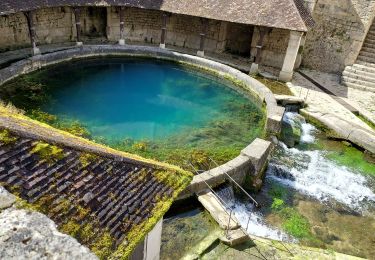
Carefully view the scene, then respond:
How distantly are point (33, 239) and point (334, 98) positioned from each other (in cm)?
1591

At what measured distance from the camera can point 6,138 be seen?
12.1 feet

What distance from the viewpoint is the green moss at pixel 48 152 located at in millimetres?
3820

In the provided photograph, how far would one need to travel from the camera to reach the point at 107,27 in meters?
19.9

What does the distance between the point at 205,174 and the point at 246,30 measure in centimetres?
1344

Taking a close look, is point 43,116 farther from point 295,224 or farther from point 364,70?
point 364,70

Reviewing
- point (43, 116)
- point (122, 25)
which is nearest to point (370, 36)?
point (122, 25)

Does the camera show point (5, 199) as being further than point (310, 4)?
No

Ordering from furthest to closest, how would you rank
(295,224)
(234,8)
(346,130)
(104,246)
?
(234,8) < (346,130) < (295,224) < (104,246)

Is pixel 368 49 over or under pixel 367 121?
over

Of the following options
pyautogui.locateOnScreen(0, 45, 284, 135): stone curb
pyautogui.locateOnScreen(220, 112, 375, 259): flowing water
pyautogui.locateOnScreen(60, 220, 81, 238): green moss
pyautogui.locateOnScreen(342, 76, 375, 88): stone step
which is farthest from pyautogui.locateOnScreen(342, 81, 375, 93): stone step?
pyautogui.locateOnScreen(60, 220, 81, 238): green moss

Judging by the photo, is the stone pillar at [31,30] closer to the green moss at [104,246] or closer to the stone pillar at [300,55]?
the stone pillar at [300,55]

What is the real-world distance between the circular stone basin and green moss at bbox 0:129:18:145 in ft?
22.6

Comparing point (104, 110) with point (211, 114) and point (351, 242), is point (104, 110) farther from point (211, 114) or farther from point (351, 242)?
point (351, 242)

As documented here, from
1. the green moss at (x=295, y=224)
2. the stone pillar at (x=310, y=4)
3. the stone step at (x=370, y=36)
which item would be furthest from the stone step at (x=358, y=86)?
the green moss at (x=295, y=224)
